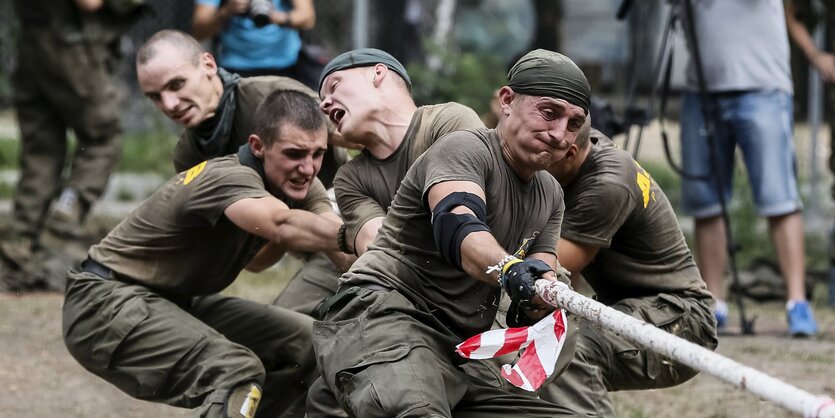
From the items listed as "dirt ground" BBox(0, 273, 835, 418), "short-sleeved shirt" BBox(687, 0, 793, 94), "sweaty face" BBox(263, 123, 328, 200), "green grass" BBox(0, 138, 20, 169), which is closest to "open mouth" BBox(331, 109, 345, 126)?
"sweaty face" BBox(263, 123, 328, 200)

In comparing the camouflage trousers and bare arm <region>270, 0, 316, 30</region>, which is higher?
bare arm <region>270, 0, 316, 30</region>

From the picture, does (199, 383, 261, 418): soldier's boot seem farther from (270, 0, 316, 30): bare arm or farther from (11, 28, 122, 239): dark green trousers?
(11, 28, 122, 239): dark green trousers

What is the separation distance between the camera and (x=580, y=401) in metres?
4.77

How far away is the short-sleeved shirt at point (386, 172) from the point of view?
15.1 ft

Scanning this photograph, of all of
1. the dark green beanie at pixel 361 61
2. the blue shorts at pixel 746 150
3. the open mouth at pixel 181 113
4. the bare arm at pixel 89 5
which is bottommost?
the blue shorts at pixel 746 150

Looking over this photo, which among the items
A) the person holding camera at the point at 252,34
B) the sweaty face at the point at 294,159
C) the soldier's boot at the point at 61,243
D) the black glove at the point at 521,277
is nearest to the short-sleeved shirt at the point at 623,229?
the sweaty face at the point at 294,159

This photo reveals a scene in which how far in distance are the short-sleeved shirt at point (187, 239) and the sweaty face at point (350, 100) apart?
49 centimetres

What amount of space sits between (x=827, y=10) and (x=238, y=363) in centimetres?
508

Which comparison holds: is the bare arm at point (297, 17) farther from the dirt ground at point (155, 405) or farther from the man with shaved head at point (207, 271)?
the man with shaved head at point (207, 271)

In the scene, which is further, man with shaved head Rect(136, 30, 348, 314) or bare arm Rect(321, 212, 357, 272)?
man with shaved head Rect(136, 30, 348, 314)

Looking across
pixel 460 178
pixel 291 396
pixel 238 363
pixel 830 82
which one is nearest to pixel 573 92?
pixel 460 178

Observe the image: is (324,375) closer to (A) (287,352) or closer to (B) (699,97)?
(A) (287,352)

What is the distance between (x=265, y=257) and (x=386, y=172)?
47.8 inches

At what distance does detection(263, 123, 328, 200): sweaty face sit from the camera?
5062 mm
